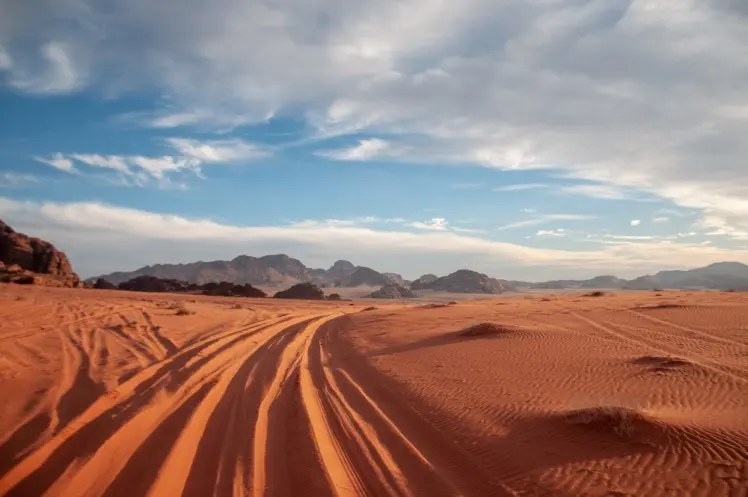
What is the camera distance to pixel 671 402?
6.72m

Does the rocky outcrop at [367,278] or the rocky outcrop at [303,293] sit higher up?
the rocky outcrop at [367,278]

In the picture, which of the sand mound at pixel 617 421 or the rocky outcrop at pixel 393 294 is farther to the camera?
the rocky outcrop at pixel 393 294

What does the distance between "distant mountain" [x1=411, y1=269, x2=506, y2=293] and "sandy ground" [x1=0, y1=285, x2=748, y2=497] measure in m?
85.8

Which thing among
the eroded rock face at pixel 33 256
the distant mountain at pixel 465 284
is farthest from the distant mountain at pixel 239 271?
the eroded rock face at pixel 33 256

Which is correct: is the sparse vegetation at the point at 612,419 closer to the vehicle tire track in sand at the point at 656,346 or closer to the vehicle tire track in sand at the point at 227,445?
the vehicle tire track in sand at the point at 227,445

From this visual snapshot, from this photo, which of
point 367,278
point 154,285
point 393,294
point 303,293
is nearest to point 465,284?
point 393,294

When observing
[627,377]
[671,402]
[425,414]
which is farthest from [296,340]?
[671,402]

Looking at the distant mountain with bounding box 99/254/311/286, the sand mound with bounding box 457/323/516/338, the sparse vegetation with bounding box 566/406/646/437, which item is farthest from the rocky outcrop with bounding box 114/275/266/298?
the distant mountain with bounding box 99/254/311/286

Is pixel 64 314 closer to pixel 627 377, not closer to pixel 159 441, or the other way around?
pixel 159 441

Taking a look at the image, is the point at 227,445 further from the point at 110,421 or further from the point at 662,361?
the point at 662,361

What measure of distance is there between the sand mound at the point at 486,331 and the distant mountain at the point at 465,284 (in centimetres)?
8285

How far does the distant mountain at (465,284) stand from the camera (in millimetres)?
97625

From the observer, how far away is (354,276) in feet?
447

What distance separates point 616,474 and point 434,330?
39.9 ft
